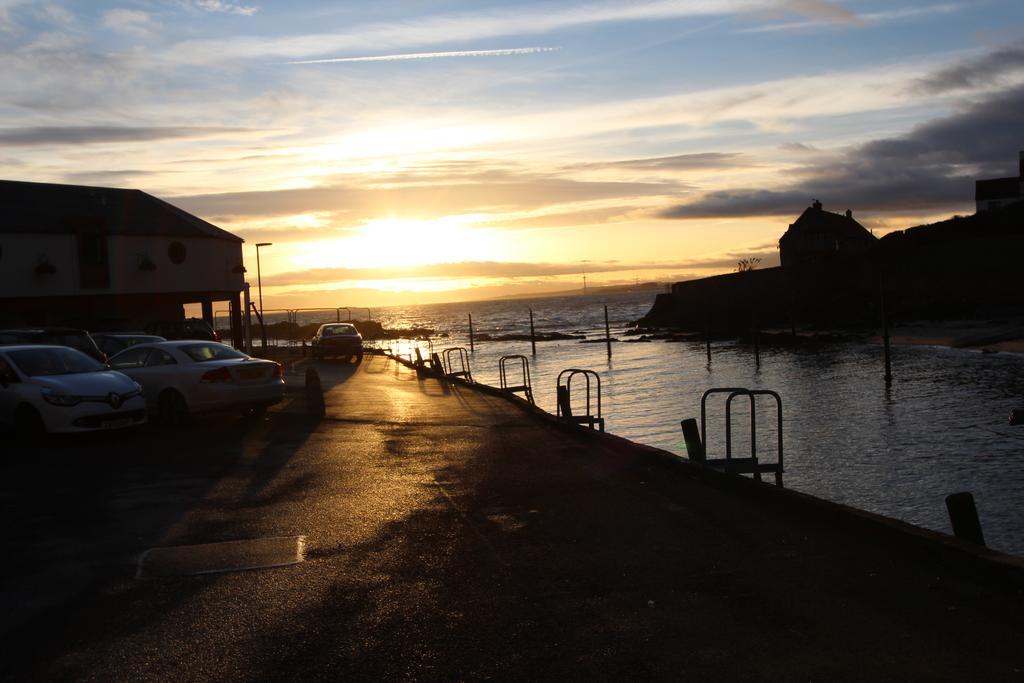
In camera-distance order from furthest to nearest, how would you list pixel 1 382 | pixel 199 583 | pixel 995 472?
pixel 995 472
pixel 1 382
pixel 199 583

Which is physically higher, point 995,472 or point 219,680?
point 219,680

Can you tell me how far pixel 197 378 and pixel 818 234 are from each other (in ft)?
265

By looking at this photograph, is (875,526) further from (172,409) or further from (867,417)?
(867,417)

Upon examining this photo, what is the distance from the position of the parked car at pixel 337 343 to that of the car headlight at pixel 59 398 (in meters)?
A: 25.7

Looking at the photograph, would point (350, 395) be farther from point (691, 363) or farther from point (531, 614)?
point (691, 363)

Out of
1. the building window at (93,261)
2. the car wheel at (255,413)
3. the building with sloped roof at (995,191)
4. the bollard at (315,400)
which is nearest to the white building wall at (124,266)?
the building window at (93,261)

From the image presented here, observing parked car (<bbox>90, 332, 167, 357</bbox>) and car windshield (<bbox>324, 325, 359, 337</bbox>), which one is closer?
parked car (<bbox>90, 332, 167, 357</bbox>)

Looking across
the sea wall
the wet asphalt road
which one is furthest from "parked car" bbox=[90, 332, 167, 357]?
the sea wall

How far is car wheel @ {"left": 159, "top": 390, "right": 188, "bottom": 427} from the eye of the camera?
54.4 ft

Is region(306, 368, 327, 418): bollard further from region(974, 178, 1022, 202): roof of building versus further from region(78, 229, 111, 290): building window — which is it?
region(974, 178, 1022, 202): roof of building

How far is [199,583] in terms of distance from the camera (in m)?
6.69

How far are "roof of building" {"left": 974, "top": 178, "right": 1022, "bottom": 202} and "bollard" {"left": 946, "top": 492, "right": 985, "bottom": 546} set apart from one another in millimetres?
102760

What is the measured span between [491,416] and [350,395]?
20.4 ft

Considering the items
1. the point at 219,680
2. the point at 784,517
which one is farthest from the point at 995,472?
the point at 219,680
